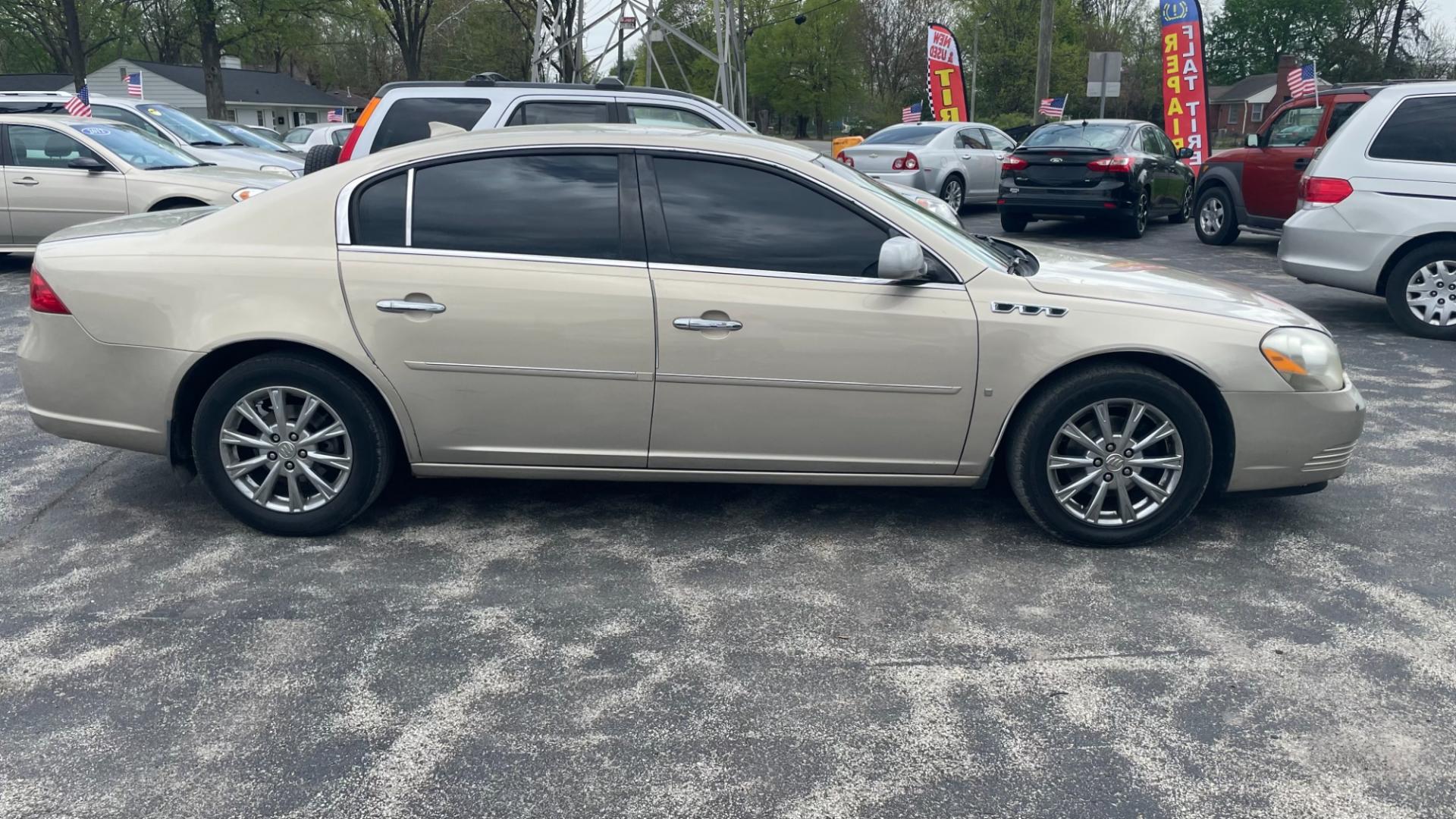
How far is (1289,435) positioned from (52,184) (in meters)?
10.8

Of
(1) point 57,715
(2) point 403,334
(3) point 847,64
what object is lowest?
(1) point 57,715

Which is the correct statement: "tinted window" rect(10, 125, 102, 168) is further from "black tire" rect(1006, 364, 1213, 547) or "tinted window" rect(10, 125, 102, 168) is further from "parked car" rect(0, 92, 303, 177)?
"black tire" rect(1006, 364, 1213, 547)

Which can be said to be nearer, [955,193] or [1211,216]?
[1211,216]

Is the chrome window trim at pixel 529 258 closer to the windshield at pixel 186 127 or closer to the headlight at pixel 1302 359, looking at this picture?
the headlight at pixel 1302 359

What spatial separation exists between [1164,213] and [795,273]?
13.5 metres

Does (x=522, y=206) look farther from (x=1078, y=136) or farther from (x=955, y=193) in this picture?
(x=955, y=193)

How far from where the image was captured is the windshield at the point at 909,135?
16859mm

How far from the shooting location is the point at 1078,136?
15.2m

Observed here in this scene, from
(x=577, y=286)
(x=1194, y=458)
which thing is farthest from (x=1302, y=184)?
(x=577, y=286)

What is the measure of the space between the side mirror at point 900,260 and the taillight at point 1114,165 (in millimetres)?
11436

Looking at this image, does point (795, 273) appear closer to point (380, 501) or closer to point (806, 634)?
point (806, 634)

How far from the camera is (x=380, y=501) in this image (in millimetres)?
4797

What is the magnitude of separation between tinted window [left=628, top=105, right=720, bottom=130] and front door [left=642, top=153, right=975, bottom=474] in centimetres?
419

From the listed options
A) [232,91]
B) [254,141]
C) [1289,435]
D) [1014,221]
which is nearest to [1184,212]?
[1014,221]
